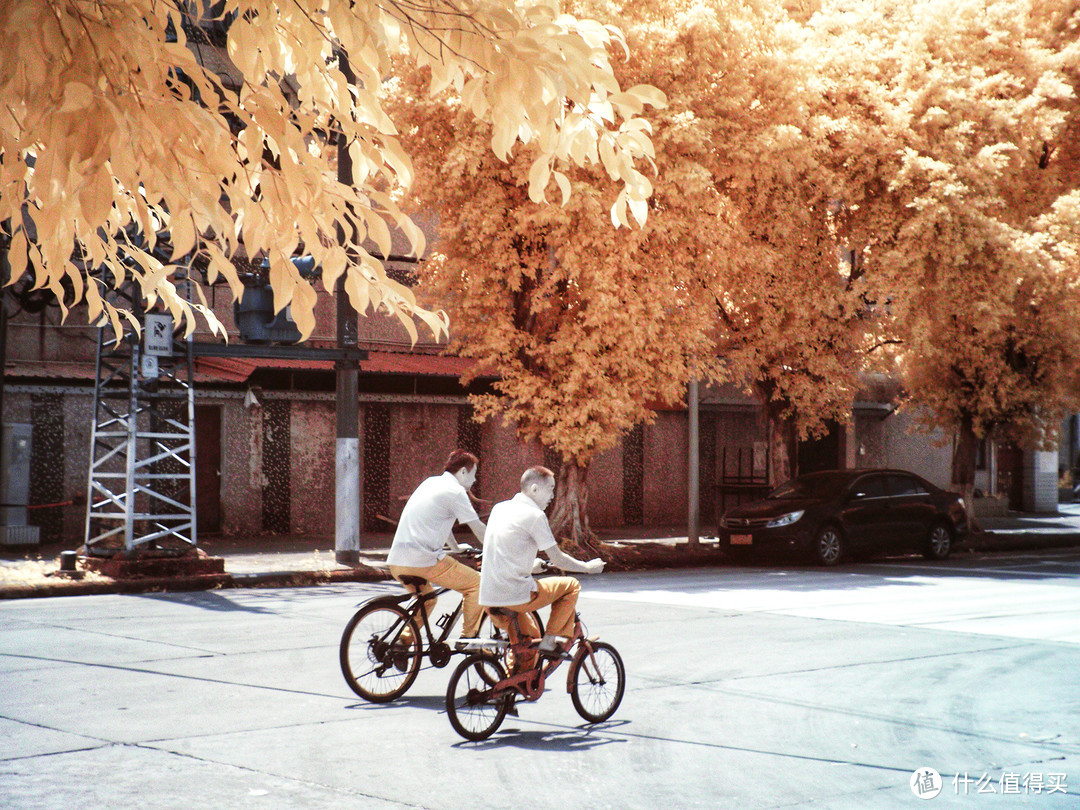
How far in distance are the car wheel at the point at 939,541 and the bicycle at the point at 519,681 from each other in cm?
1549

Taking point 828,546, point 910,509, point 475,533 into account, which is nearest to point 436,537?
point 475,533

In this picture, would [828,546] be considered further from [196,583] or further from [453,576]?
[453,576]

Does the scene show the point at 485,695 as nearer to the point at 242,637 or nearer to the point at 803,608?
the point at 242,637

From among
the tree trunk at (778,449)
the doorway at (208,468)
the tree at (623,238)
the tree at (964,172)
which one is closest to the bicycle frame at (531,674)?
the tree at (623,238)

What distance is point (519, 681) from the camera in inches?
294

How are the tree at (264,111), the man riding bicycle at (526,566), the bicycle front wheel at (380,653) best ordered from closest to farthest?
the tree at (264,111), the man riding bicycle at (526,566), the bicycle front wheel at (380,653)

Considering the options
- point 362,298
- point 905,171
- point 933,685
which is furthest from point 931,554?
point 362,298

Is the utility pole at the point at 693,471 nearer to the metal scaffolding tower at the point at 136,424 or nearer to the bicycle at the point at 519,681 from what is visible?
the metal scaffolding tower at the point at 136,424

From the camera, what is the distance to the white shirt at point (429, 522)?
8.53m

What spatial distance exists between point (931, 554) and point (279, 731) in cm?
1707

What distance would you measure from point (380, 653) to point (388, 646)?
0.24ft

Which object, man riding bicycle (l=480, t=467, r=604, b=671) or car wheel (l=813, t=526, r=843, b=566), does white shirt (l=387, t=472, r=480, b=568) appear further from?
car wheel (l=813, t=526, r=843, b=566)

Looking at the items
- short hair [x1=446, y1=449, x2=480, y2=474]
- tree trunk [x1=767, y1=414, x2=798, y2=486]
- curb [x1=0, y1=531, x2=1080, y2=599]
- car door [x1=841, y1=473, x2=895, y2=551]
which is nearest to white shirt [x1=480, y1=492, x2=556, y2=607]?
short hair [x1=446, y1=449, x2=480, y2=474]

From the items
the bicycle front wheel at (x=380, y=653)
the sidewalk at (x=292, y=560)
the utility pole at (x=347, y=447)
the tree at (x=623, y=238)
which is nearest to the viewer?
the bicycle front wheel at (x=380, y=653)
